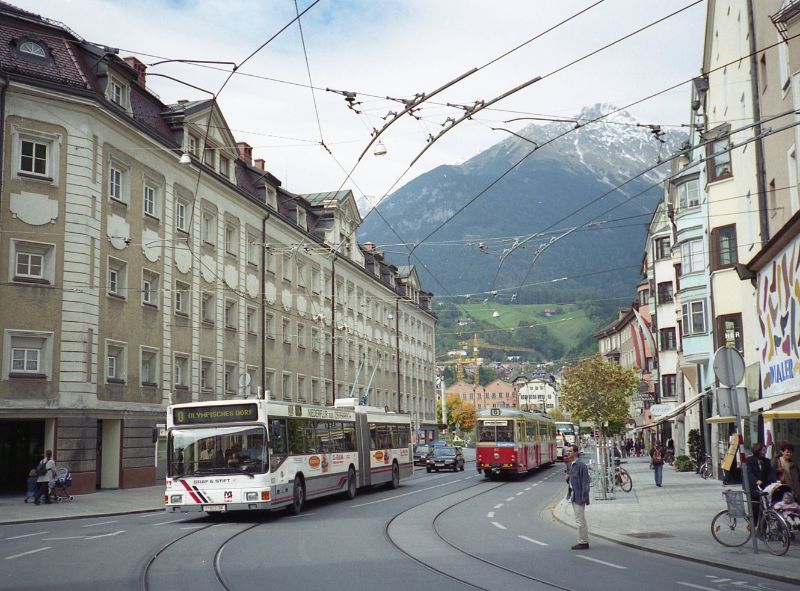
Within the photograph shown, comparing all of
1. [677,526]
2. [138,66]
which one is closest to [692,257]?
[677,526]

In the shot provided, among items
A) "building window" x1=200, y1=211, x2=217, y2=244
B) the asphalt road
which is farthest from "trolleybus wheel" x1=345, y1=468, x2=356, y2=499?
"building window" x1=200, y1=211, x2=217, y2=244

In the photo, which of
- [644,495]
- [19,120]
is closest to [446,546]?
[644,495]

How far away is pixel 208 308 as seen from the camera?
39.6 metres

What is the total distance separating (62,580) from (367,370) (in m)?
52.5

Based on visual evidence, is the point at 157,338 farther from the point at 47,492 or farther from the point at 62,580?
the point at 62,580

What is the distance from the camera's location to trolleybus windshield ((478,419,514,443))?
123 ft

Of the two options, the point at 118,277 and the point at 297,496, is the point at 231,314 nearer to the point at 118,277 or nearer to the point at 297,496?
the point at 118,277

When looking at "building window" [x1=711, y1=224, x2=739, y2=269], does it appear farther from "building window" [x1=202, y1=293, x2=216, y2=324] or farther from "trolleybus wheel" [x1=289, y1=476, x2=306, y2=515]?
"building window" [x1=202, y1=293, x2=216, y2=324]

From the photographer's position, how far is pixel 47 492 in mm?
25797

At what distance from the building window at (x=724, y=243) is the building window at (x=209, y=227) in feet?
70.9

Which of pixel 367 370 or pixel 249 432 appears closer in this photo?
pixel 249 432

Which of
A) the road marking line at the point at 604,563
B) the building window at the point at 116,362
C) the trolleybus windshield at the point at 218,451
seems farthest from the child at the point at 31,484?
the road marking line at the point at 604,563

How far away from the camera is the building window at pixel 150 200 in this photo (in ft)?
113

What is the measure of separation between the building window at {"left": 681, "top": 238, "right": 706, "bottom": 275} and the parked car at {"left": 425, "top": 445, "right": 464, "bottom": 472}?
1737 centimetres
